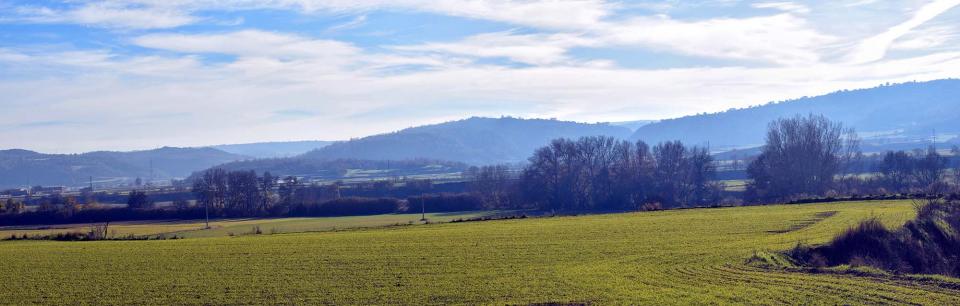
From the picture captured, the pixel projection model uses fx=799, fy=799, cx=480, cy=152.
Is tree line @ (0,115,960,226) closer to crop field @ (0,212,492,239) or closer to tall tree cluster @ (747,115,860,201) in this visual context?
tall tree cluster @ (747,115,860,201)

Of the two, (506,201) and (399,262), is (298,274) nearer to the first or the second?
(399,262)

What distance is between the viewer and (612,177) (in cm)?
9888

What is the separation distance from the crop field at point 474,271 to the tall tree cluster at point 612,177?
54283 mm

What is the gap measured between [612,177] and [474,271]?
75805 millimetres

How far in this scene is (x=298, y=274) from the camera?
25.6 m

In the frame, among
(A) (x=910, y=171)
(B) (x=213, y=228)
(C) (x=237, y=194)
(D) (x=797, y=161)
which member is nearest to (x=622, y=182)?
(D) (x=797, y=161)

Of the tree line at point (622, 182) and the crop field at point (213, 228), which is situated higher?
the tree line at point (622, 182)

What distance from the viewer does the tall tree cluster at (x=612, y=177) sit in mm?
94438

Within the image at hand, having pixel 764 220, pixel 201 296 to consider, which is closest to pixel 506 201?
pixel 764 220

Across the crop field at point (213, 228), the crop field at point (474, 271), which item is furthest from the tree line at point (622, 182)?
the crop field at point (474, 271)

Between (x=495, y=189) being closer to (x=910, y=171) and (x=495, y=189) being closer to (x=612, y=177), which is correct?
(x=612, y=177)

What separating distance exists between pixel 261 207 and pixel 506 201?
29688 mm

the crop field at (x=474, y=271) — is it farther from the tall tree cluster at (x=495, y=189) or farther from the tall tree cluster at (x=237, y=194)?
the tall tree cluster at (x=237, y=194)

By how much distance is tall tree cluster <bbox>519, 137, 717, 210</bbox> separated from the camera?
94438mm
